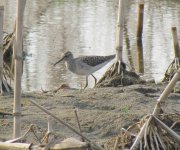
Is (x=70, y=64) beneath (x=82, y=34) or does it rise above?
beneath

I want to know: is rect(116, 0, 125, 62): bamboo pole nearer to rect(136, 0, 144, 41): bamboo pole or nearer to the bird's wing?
the bird's wing

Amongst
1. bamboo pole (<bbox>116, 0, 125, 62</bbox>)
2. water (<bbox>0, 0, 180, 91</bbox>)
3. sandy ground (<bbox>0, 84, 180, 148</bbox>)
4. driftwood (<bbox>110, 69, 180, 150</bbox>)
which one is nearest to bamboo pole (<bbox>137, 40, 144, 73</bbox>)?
water (<bbox>0, 0, 180, 91</bbox>)

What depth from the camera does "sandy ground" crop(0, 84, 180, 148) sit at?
24.8 feet

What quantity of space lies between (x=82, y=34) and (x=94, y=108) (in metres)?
7.32

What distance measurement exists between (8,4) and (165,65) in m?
7.24

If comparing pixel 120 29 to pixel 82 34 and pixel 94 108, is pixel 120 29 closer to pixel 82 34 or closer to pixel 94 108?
pixel 94 108

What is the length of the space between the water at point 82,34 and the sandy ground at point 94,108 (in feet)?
5.84

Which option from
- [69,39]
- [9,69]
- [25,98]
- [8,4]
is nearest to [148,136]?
[25,98]

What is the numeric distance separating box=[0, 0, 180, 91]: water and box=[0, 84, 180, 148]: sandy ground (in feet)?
5.84

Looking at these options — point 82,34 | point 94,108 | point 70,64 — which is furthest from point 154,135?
point 82,34

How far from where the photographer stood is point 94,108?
28.6 ft

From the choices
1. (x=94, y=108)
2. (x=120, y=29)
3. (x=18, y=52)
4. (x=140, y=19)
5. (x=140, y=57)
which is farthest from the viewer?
(x=140, y=19)

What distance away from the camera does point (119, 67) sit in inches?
431

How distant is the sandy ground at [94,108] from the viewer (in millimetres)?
7551
